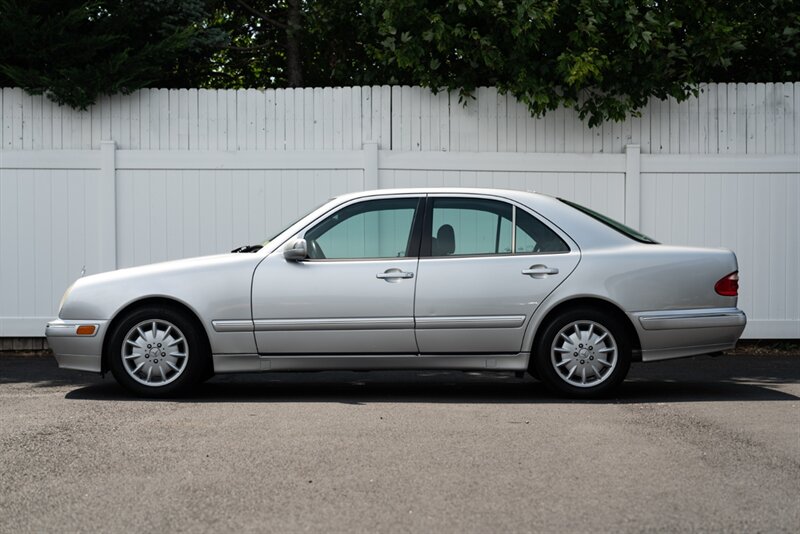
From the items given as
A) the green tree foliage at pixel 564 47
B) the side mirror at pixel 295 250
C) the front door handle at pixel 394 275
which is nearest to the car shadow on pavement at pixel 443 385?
the front door handle at pixel 394 275

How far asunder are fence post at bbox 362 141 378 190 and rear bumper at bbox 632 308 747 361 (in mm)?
4558

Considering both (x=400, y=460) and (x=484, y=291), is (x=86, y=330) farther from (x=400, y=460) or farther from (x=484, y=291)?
(x=400, y=460)

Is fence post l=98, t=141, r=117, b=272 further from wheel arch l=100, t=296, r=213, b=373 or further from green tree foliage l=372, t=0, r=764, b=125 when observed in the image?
Result: wheel arch l=100, t=296, r=213, b=373

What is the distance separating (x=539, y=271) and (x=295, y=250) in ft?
5.56

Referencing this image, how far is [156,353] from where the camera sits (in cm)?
834

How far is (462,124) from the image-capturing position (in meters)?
12.4

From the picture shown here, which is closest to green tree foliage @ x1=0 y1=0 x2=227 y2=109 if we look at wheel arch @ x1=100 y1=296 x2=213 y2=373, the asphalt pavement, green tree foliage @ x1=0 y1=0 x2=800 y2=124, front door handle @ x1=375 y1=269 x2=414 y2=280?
green tree foliage @ x1=0 y1=0 x2=800 y2=124

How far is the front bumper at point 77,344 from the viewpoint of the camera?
8.38m

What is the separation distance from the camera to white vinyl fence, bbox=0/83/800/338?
12.3 meters

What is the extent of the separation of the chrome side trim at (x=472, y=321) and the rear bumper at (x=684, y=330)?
84 cm

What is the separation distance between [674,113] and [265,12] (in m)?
7.40

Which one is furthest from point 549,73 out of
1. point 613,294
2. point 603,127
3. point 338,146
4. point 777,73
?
point 613,294

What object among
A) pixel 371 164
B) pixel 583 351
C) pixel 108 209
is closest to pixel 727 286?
pixel 583 351

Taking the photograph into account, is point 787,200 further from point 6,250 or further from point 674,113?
point 6,250
